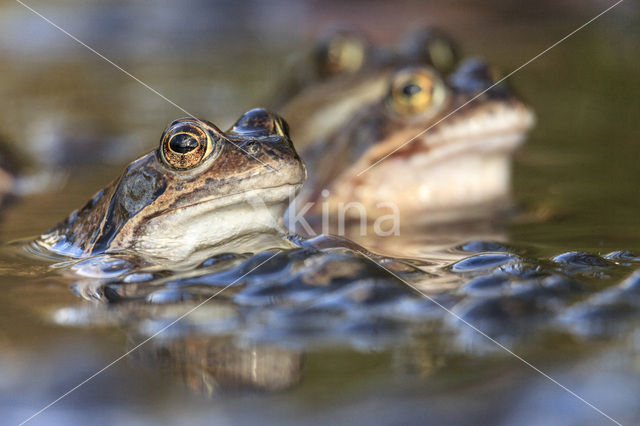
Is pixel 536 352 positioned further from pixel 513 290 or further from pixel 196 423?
pixel 196 423

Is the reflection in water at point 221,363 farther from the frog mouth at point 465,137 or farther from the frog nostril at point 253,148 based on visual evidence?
the frog mouth at point 465,137

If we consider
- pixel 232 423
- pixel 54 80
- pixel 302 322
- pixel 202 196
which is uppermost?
pixel 54 80

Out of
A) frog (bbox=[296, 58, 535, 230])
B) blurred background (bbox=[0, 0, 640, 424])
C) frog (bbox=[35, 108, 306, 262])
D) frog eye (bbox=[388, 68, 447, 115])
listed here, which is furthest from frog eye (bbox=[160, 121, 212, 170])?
frog eye (bbox=[388, 68, 447, 115])

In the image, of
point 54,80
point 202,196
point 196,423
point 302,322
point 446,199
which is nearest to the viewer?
point 196,423

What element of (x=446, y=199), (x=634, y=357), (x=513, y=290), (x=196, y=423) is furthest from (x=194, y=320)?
(x=446, y=199)

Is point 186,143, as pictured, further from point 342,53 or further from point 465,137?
point 342,53

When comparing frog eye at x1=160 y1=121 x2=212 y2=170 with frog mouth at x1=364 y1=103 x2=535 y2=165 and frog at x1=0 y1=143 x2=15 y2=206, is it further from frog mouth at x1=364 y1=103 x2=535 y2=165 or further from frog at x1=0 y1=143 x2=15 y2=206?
frog at x1=0 y1=143 x2=15 y2=206

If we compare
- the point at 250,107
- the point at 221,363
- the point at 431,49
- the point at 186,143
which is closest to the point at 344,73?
the point at 431,49
